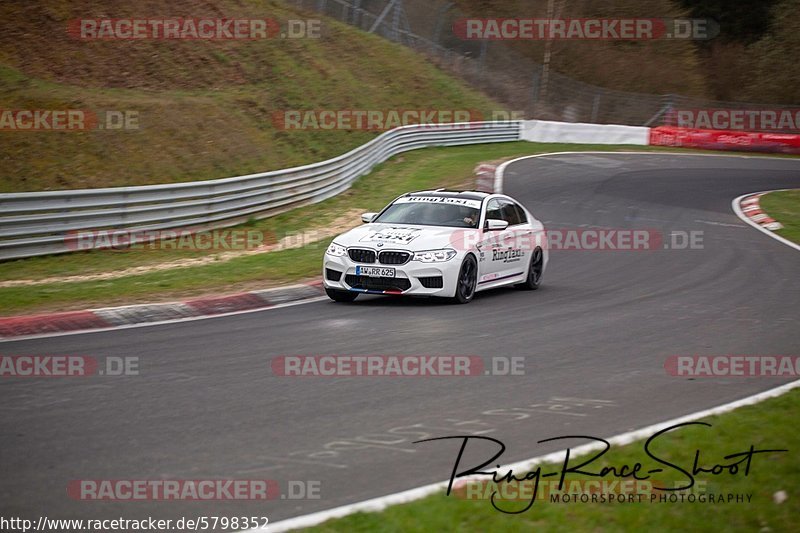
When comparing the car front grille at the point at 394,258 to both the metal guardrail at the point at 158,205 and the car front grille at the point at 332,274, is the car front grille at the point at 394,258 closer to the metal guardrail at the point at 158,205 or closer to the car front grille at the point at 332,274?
the car front grille at the point at 332,274

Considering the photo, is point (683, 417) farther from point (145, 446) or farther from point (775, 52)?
point (775, 52)

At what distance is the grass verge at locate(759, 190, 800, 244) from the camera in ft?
73.4

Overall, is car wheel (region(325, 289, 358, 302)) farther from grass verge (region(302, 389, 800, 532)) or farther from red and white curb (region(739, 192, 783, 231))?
red and white curb (region(739, 192, 783, 231))

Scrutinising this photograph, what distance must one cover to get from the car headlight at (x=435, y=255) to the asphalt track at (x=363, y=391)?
0.63m

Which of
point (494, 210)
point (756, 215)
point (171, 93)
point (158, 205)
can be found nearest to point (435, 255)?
point (494, 210)

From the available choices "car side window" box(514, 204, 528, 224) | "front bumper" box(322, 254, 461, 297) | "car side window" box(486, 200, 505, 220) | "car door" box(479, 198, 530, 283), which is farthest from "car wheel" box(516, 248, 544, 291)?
"front bumper" box(322, 254, 461, 297)

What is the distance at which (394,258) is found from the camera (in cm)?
1304

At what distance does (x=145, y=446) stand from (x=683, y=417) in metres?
3.80

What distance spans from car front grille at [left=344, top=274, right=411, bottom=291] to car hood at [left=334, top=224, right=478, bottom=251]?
0.41m

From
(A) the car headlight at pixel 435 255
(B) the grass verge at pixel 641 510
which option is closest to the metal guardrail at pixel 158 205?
(A) the car headlight at pixel 435 255

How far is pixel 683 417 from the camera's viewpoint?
7.46 metres

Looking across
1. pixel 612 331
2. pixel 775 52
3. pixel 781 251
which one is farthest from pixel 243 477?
pixel 775 52

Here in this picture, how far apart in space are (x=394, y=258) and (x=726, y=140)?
→ 3452 centimetres

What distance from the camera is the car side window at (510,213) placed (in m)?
15.1
